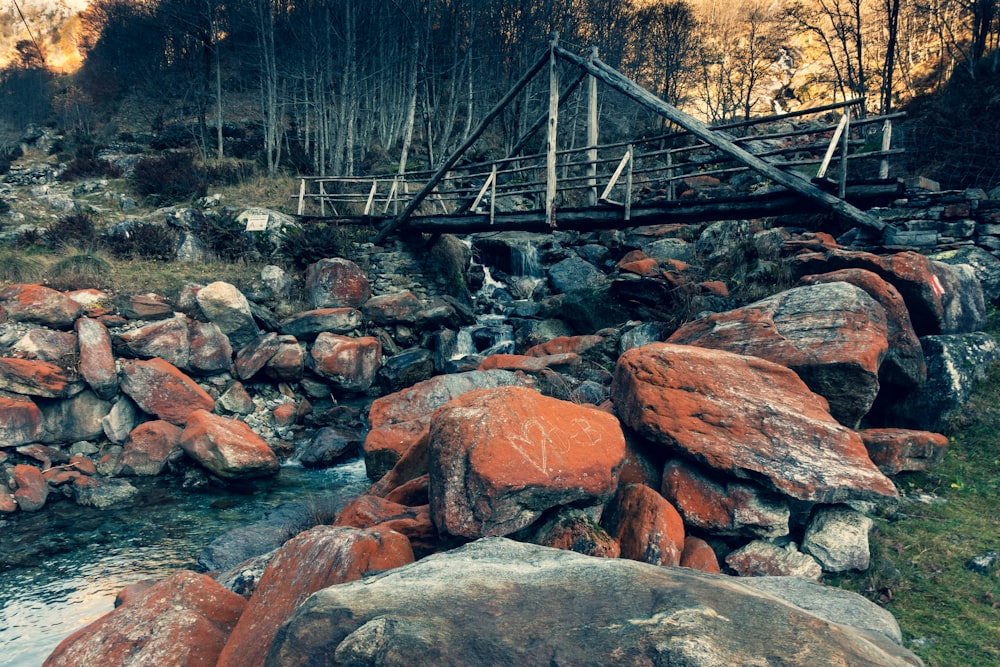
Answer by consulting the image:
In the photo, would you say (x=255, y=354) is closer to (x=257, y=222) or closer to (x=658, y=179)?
(x=257, y=222)

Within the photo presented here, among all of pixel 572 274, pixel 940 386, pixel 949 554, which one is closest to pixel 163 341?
pixel 572 274

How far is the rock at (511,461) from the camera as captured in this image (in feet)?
14.6

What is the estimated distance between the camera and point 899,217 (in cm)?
1062

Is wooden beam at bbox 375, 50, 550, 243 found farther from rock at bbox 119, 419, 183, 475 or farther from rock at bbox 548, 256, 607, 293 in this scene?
rock at bbox 119, 419, 183, 475

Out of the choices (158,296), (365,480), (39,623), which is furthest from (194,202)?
(39,623)

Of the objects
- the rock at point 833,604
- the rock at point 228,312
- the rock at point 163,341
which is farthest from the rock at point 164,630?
the rock at point 228,312

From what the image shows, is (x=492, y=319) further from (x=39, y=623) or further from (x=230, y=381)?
(x=39, y=623)

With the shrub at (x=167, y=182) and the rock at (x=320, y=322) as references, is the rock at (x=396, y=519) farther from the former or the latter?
the shrub at (x=167, y=182)

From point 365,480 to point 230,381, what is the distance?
14.2ft

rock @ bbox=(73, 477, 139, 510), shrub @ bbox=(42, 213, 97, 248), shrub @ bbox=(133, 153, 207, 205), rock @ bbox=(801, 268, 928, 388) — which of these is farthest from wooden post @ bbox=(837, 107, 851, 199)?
shrub @ bbox=(133, 153, 207, 205)

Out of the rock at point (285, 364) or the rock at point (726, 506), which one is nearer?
the rock at point (726, 506)

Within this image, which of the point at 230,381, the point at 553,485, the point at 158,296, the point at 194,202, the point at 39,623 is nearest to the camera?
the point at 553,485

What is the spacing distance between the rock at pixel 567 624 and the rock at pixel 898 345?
4.79 m

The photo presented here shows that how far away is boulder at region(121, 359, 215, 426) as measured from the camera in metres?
10.1
